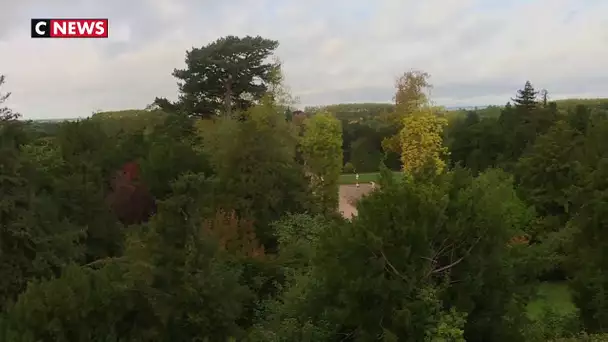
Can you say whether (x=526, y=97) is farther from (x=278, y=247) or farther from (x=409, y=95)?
(x=278, y=247)

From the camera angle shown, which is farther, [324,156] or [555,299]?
[324,156]

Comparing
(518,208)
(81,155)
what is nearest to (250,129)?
(81,155)

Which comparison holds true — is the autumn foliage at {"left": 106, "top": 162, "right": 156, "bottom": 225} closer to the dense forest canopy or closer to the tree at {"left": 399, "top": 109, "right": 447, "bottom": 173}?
the dense forest canopy

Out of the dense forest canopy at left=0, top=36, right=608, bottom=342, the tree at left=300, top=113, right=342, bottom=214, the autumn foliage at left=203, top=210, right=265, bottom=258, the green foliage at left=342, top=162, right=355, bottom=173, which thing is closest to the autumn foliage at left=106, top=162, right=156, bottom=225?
the dense forest canopy at left=0, top=36, right=608, bottom=342

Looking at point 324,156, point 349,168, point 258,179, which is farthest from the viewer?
point 349,168

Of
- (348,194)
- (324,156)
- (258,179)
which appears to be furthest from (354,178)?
(258,179)

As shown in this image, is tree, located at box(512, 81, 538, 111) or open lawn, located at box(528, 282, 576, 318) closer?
open lawn, located at box(528, 282, 576, 318)
